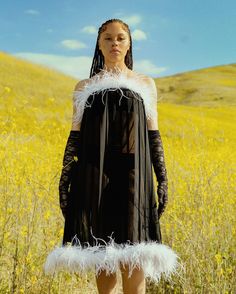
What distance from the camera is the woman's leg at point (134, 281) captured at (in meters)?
2.72

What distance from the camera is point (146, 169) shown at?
2.76 meters

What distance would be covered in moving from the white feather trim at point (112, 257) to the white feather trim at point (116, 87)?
780mm

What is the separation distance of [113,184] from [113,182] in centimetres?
1

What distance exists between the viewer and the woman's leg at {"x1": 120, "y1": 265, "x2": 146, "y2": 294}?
2723 mm

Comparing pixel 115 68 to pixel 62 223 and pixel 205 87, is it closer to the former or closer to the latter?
pixel 62 223

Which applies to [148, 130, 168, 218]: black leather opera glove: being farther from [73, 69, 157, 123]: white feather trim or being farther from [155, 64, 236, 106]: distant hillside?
[155, 64, 236, 106]: distant hillside

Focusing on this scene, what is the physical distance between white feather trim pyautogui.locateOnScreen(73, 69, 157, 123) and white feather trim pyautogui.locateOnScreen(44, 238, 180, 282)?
0.78 m

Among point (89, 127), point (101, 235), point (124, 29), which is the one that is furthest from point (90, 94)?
point (101, 235)

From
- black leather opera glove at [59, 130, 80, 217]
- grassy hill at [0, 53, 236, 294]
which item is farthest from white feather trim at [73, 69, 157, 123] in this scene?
grassy hill at [0, 53, 236, 294]

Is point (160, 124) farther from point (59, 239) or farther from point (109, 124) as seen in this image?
point (109, 124)

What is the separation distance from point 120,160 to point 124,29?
86 centimetres

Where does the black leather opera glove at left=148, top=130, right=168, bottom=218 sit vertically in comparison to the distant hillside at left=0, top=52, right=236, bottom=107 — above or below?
below

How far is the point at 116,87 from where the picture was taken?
9.32 ft

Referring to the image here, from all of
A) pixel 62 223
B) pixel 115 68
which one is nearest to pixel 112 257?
pixel 115 68
